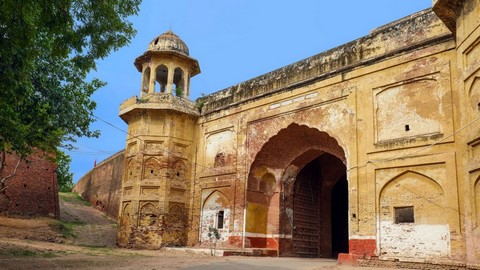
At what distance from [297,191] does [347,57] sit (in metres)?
5.12

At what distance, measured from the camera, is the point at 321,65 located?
41.8ft

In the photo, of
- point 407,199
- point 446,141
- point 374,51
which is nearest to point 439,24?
point 374,51

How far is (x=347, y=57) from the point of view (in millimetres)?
12109

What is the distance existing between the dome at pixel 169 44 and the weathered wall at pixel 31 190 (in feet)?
19.0

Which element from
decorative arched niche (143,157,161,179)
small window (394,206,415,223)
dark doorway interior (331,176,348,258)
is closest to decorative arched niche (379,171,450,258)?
small window (394,206,415,223)

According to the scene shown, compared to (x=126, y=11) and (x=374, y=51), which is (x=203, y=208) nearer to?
(x=374, y=51)

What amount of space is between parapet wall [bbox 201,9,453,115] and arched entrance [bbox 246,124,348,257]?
1598mm

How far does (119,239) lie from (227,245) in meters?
4.25

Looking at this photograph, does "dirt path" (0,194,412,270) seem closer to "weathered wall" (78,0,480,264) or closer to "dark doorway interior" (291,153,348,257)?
"weathered wall" (78,0,480,264)

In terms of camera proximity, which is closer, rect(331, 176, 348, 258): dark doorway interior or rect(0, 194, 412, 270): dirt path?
rect(0, 194, 412, 270): dirt path

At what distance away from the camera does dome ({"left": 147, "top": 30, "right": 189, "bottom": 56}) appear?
54.2 feet

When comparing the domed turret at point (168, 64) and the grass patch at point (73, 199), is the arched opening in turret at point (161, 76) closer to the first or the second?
the domed turret at point (168, 64)

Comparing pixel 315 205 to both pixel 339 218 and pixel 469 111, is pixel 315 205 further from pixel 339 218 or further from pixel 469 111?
pixel 469 111

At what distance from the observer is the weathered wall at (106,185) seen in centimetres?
2270
